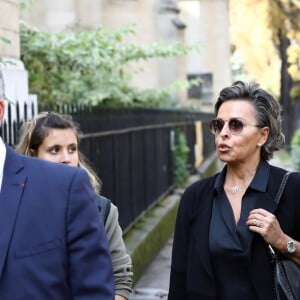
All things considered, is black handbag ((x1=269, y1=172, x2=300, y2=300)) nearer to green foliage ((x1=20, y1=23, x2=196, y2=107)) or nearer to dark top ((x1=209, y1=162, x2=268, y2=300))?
dark top ((x1=209, y1=162, x2=268, y2=300))

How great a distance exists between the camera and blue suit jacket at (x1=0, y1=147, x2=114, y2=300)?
2.59 metres

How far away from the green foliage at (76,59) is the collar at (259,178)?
17.6ft

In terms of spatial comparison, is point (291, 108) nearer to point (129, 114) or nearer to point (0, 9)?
point (129, 114)

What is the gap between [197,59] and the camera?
3816 cm

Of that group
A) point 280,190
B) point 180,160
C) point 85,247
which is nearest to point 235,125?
point 280,190

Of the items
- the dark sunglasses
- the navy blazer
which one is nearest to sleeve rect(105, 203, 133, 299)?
the navy blazer

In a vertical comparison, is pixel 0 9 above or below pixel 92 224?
above

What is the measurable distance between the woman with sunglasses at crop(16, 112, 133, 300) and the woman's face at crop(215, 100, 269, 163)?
1.86 ft

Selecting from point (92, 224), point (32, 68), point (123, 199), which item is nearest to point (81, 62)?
point (32, 68)

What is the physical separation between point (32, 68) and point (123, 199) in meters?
1.88

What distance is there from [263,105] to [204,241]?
690 millimetres

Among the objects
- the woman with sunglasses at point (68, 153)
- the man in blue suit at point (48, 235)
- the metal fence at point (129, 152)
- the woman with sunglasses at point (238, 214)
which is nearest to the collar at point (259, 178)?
the woman with sunglasses at point (238, 214)

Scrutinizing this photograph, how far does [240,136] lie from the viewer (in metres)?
3.95

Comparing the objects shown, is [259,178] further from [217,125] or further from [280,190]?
[217,125]
